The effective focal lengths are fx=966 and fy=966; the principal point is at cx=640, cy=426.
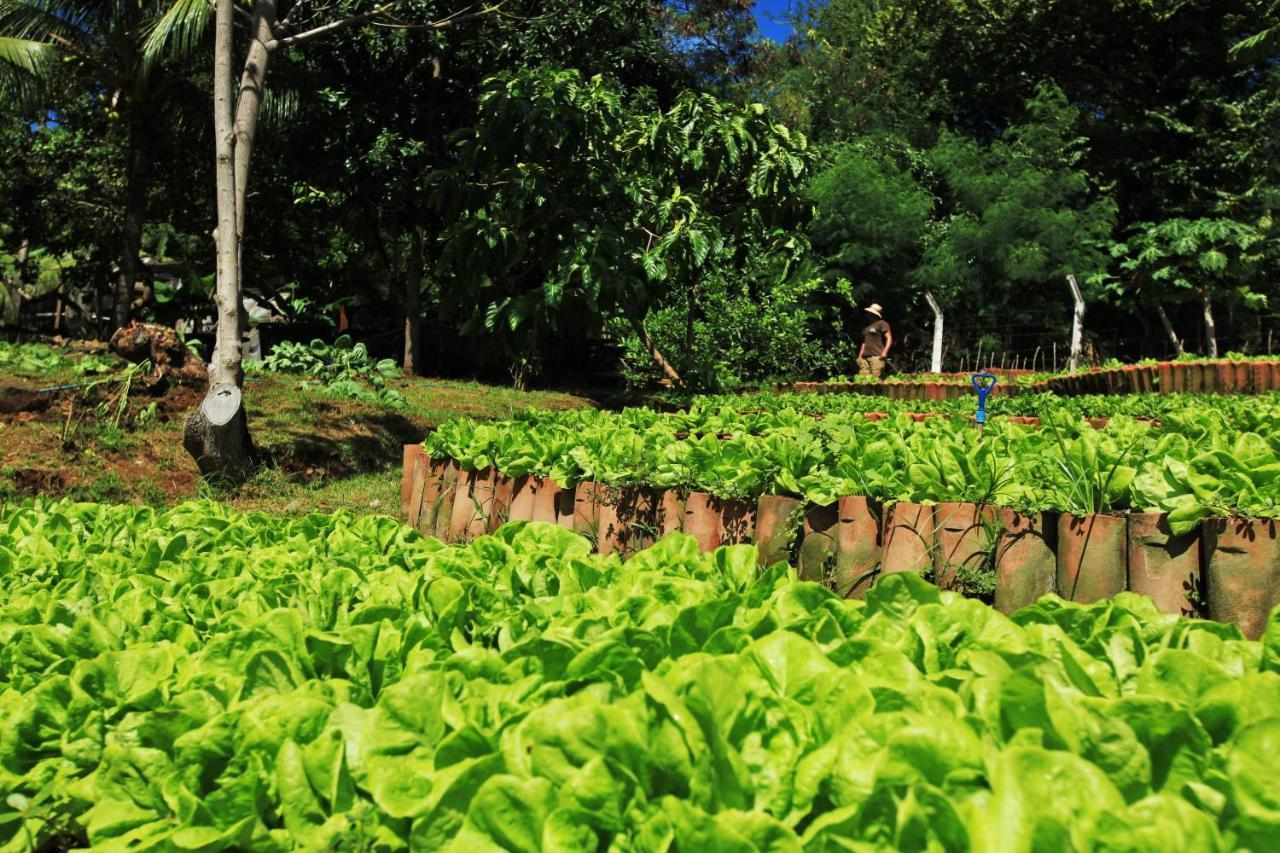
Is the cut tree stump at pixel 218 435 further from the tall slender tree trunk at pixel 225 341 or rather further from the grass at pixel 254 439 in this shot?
the grass at pixel 254 439

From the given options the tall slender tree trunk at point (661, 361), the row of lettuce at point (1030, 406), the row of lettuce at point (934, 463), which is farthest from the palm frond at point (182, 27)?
the row of lettuce at point (934, 463)

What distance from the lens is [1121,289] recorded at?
1090 inches

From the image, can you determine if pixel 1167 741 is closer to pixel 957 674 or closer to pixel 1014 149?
pixel 957 674

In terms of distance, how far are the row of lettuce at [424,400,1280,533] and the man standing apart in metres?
12.6

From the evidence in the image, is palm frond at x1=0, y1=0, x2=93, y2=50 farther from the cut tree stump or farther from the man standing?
the man standing

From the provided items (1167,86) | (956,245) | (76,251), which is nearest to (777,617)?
(956,245)

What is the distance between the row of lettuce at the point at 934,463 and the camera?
2965mm

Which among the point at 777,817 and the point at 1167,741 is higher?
the point at 1167,741

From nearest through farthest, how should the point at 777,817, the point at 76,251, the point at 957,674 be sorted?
the point at 777,817 < the point at 957,674 < the point at 76,251

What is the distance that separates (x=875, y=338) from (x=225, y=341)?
13086 millimetres

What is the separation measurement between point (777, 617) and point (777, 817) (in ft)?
1.86

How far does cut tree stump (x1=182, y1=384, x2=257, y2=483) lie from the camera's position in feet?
24.7

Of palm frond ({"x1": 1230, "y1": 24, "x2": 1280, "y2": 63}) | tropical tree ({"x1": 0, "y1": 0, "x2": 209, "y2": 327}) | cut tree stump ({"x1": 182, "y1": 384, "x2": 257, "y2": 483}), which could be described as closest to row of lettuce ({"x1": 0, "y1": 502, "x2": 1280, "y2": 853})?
cut tree stump ({"x1": 182, "y1": 384, "x2": 257, "y2": 483})

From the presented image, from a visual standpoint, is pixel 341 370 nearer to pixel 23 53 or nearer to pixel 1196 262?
pixel 23 53
